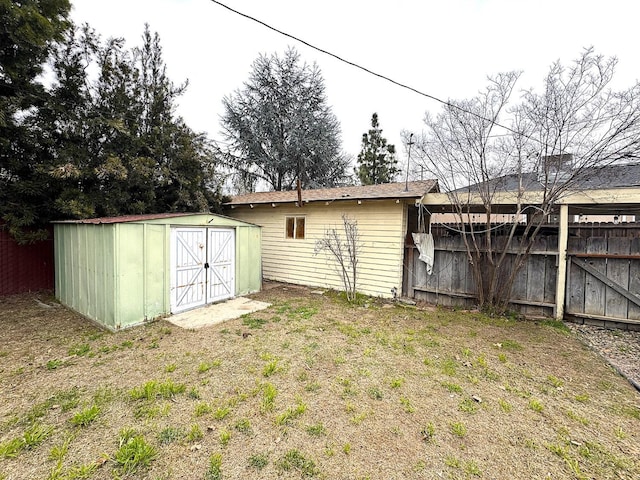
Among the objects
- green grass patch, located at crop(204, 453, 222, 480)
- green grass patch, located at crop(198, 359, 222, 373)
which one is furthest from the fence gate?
green grass patch, located at crop(204, 453, 222, 480)

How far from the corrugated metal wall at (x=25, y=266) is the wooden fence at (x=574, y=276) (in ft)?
32.4

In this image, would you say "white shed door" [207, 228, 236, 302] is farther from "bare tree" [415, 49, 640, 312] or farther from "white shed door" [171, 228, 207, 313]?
"bare tree" [415, 49, 640, 312]

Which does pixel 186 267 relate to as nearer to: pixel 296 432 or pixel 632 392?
pixel 296 432

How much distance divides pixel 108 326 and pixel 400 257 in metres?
6.00

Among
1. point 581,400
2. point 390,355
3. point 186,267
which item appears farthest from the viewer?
point 186,267

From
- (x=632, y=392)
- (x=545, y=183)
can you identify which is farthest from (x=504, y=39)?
(x=632, y=392)

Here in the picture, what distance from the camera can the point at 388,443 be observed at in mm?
2357

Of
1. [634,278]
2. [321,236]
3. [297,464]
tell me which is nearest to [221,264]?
[321,236]

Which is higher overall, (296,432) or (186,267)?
(186,267)

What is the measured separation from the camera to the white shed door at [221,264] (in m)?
6.42

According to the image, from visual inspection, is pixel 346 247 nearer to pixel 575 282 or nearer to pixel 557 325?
pixel 557 325

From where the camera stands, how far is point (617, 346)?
440 centimetres

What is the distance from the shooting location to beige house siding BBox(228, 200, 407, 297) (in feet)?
23.1

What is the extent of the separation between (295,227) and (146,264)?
4332 mm
